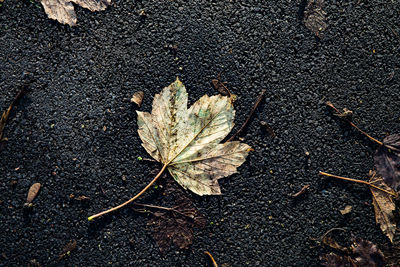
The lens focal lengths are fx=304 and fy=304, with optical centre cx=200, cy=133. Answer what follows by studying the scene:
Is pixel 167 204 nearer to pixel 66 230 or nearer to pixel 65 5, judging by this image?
pixel 66 230

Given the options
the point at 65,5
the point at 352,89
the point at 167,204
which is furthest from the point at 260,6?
the point at 167,204

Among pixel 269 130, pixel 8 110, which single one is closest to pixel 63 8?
pixel 8 110

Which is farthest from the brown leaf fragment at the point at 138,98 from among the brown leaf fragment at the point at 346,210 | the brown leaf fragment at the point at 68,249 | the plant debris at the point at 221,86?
the brown leaf fragment at the point at 346,210

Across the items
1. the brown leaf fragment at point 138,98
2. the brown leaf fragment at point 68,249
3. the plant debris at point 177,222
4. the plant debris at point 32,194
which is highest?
the brown leaf fragment at point 138,98

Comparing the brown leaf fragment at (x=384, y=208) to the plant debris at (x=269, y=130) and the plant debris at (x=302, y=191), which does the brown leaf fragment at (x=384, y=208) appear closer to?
the plant debris at (x=302, y=191)

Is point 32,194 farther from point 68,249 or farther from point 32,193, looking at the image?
point 68,249

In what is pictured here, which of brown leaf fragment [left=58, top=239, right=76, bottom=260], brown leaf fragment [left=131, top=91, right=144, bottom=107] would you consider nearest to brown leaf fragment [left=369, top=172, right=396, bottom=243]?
brown leaf fragment [left=131, top=91, right=144, bottom=107]

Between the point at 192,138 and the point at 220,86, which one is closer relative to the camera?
the point at 192,138
